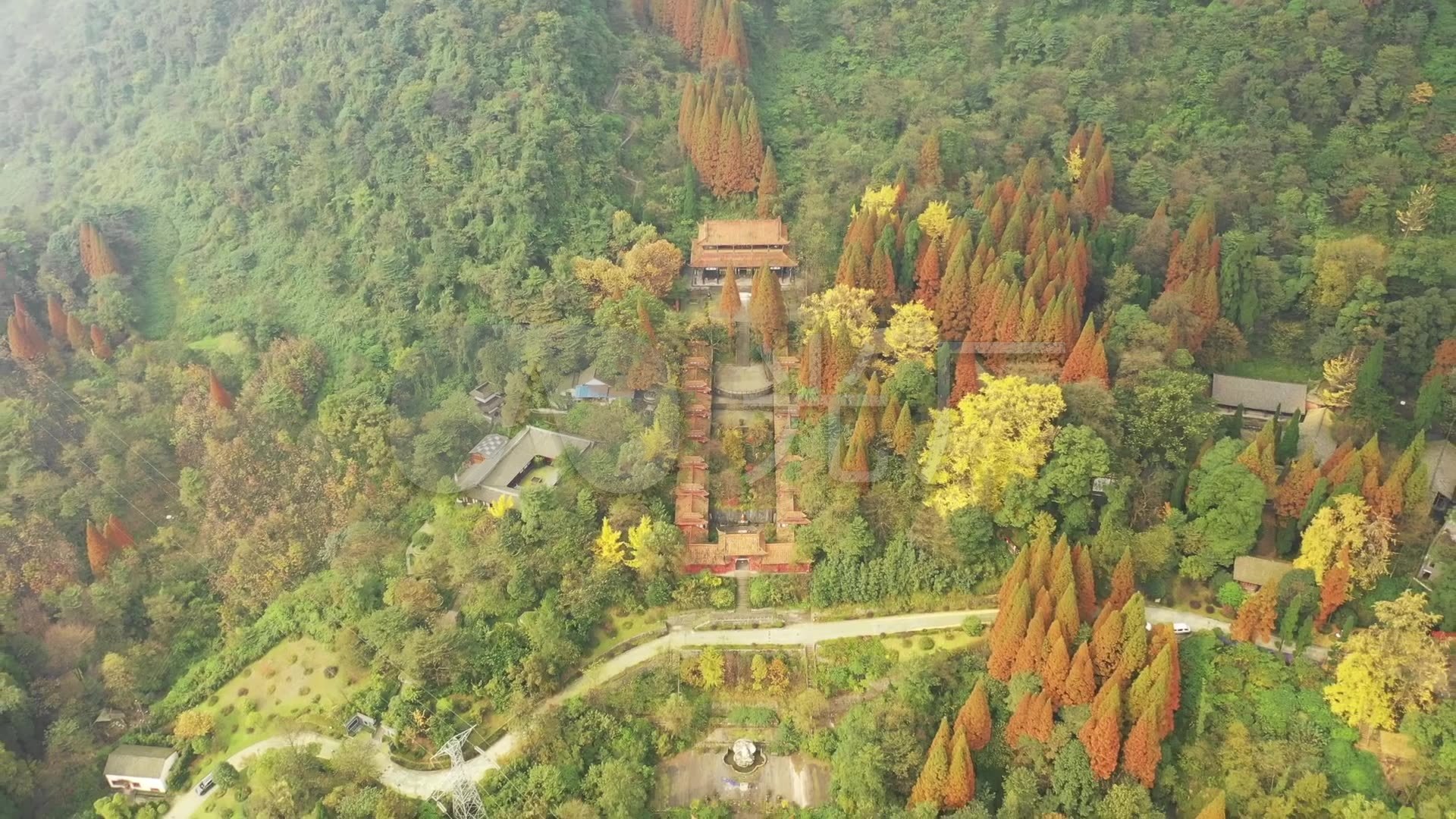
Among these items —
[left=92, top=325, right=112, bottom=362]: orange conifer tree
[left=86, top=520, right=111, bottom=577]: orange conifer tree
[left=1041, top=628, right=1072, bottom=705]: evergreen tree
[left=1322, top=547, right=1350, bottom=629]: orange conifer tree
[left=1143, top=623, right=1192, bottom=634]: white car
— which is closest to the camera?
[left=1041, top=628, right=1072, bottom=705]: evergreen tree

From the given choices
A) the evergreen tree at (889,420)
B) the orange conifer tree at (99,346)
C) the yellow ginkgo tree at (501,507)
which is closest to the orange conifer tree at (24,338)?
the orange conifer tree at (99,346)

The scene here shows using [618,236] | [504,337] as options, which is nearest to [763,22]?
[618,236]

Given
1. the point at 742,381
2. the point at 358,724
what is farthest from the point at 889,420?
the point at 358,724

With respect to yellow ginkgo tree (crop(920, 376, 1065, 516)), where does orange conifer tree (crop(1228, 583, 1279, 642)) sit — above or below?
below

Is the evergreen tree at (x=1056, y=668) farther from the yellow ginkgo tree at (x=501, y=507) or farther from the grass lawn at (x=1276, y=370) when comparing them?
the yellow ginkgo tree at (x=501, y=507)

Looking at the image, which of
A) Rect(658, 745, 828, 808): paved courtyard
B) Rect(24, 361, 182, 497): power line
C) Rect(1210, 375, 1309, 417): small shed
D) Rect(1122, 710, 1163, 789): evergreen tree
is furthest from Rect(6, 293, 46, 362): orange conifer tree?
Rect(1210, 375, 1309, 417): small shed

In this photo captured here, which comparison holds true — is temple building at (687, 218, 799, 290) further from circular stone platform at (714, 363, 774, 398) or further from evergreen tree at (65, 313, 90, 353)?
evergreen tree at (65, 313, 90, 353)
